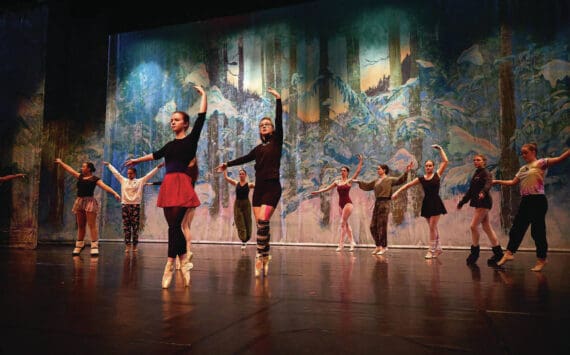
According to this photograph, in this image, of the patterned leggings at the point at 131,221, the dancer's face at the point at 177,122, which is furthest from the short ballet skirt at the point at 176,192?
the patterned leggings at the point at 131,221

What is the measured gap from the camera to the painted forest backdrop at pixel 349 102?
911 cm

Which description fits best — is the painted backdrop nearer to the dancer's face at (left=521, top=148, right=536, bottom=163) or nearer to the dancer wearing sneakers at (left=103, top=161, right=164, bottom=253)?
the dancer wearing sneakers at (left=103, top=161, right=164, bottom=253)

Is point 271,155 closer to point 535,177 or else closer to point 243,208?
point 535,177

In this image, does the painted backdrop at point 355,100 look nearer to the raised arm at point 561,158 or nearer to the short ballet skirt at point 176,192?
A: the raised arm at point 561,158

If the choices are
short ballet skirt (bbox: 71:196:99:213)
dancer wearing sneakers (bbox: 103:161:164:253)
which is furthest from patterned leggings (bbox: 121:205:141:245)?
short ballet skirt (bbox: 71:196:99:213)

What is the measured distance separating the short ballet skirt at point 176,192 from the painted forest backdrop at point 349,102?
24.4ft

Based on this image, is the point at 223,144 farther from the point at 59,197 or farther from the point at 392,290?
the point at 392,290

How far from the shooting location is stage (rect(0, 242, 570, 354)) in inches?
59.6

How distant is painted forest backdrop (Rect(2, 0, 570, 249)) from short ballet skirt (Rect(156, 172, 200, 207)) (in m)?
Answer: 7.44

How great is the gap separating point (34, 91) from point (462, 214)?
9926 millimetres

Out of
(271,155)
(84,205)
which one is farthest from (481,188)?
(84,205)

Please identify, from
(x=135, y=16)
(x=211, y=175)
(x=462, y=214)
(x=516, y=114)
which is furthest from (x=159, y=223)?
(x=516, y=114)

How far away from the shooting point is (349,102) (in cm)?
1052

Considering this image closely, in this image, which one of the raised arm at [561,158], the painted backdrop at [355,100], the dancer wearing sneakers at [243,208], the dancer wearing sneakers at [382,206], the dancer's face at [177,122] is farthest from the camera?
the painted backdrop at [355,100]
